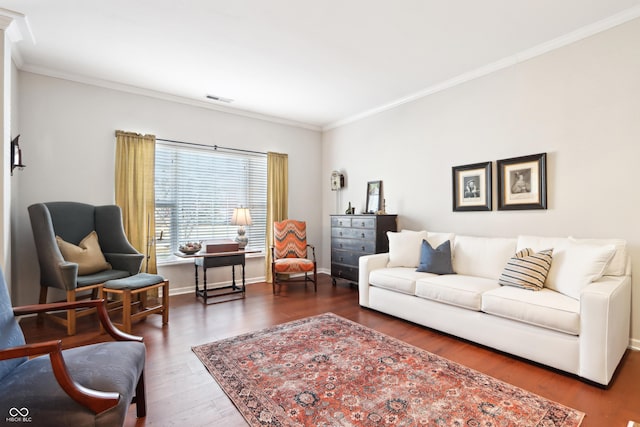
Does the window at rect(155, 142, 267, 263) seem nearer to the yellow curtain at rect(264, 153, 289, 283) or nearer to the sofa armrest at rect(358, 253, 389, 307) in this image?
the yellow curtain at rect(264, 153, 289, 283)

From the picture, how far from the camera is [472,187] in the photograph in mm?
3793

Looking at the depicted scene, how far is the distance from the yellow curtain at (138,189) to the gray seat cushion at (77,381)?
2.79 metres

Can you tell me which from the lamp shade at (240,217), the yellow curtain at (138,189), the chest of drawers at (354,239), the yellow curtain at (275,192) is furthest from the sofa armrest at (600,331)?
the yellow curtain at (138,189)

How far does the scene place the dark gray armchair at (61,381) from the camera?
1.18m

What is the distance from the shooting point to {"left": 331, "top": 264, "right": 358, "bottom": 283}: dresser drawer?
4.67 metres

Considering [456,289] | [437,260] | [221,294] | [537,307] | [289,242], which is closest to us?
[537,307]

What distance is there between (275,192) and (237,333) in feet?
9.17

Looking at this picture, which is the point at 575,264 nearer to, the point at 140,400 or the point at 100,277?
the point at 140,400

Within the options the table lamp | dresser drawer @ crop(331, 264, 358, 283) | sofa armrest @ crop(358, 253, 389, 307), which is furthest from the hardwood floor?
the table lamp

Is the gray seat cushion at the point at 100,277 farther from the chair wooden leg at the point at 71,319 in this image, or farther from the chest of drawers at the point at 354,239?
the chest of drawers at the point at 354,239

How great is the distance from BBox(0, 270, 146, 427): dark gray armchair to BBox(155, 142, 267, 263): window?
2.94m

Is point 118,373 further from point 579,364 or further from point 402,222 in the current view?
point 402,222

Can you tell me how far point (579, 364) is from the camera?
86.1 inches

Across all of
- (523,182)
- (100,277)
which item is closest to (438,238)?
(523,182)
